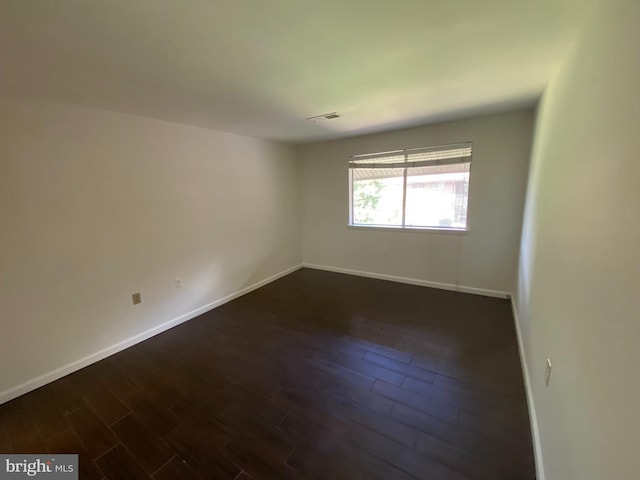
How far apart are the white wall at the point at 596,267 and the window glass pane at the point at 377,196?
7.80ft

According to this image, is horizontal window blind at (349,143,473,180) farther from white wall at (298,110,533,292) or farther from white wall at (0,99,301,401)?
white wall at (0,99,301,401)

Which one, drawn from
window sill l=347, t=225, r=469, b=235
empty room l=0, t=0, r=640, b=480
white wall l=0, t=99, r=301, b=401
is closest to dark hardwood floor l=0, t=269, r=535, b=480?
empty room l=0, t=0, r=640, b=480

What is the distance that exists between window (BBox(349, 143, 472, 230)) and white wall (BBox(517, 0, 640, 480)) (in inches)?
74.3

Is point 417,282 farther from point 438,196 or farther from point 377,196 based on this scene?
point 377,196

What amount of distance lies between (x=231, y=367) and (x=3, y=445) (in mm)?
1345

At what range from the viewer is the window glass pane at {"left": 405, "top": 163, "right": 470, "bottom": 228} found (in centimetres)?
344

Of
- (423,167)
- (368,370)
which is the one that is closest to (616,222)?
(368,370)

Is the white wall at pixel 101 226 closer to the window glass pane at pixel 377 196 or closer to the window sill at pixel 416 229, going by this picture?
the window glass pane at pixel 377 196

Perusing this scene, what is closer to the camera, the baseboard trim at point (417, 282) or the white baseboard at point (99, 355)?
the white baseboard at point (99, 355)

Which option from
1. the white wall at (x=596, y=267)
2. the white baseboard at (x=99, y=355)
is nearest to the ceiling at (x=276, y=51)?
the white wall at (x=596, y=267)

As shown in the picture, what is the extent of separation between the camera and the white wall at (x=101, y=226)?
75.9 inches

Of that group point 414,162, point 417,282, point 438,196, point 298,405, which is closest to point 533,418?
point 298,405

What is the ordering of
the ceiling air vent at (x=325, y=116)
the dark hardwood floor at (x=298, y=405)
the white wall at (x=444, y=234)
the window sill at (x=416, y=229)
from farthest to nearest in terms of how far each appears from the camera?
the window sill at (x=416, y=229) < the white wall at (x=444, y=234) < the ceiling air vent at (x=325, y=116) < the dark hardwood floor at (x=298, y=405)

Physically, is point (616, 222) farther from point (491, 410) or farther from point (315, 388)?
point (315, 388)
